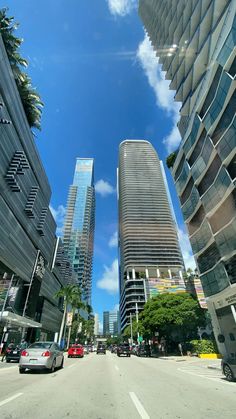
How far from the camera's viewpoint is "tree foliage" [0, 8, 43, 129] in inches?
1503

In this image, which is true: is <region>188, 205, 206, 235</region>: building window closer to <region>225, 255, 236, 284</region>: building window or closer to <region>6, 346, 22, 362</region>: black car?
<region>225, 255, 236, 284</region>: building window

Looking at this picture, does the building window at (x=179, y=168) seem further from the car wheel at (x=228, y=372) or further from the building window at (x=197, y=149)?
the car wheel at (x=228, y=372)

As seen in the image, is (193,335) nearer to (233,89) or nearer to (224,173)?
(224,173)

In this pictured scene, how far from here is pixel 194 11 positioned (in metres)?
40.1

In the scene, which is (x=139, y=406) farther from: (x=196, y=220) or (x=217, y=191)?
(x=196, y=220)

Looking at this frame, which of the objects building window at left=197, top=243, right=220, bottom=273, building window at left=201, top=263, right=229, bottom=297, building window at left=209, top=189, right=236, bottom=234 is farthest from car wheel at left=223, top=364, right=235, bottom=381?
building window at left=197, top=243, right=220, bottom=273

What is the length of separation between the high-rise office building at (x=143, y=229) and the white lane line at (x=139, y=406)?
113698 mm

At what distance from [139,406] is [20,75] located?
49855 mm

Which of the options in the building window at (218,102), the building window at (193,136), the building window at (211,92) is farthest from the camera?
the building window at (193,136)

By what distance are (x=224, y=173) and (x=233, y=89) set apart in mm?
8028

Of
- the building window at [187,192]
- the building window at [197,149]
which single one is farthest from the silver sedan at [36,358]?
the building window at [187,192]

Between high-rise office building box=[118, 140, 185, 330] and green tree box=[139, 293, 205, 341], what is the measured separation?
71.5m

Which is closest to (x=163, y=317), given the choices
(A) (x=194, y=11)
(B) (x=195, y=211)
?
(B) (x=195, y=211)

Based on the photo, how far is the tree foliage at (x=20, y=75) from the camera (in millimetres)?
38188
